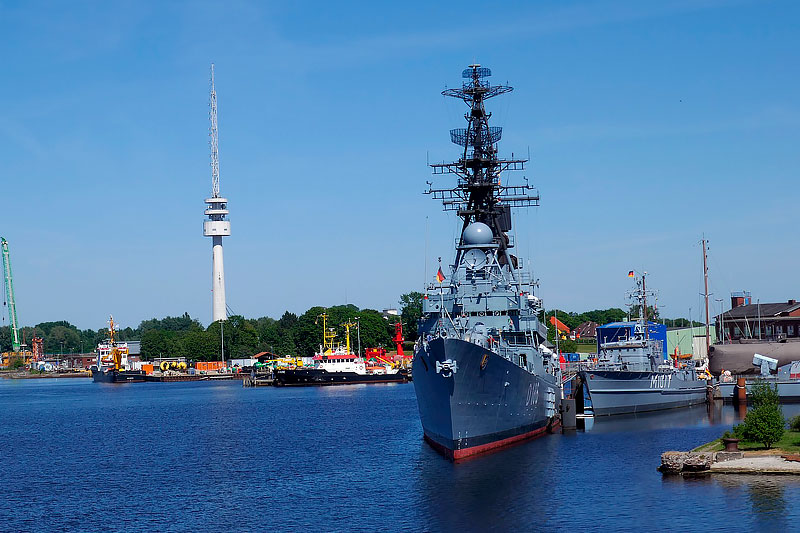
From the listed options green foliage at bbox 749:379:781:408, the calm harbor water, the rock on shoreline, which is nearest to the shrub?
green foliage at bbox 749:379:781:408

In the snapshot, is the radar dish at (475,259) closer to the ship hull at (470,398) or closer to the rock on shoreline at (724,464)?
the ship hull at (470,398)

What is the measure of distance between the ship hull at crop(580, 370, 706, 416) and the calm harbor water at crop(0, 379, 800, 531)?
1703 millimetres

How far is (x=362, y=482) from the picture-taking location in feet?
152

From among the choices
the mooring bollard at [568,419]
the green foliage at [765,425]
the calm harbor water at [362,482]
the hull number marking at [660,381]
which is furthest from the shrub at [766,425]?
the hull number marking at [660,381]

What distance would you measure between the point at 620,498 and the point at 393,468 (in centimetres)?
1477

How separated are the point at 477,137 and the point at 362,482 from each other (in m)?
30.8

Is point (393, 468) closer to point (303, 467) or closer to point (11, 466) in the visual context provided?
point (303, 467)

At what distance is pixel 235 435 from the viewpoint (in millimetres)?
71375

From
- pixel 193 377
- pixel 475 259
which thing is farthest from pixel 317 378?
pixel 475 259

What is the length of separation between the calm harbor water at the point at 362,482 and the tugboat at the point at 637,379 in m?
1.97

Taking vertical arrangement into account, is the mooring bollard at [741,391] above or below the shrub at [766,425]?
below

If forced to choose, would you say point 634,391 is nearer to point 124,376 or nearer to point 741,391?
point 741,391

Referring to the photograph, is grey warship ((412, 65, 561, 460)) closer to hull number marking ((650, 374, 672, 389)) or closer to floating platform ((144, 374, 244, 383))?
hull number marking ((650, 374, 672, 389))

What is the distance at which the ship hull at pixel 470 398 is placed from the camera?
46719 millimetres
